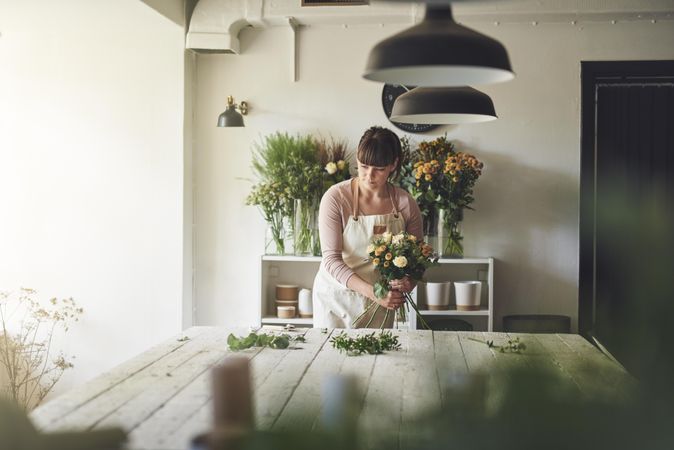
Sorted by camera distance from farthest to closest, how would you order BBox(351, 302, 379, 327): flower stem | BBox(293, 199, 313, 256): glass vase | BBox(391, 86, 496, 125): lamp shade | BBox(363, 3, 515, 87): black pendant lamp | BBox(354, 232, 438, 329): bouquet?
1. BBox(293, 199, 313, 256): glass vase
2. BBox(351, 302, 379, 327): flower stem
3. BBox(354, 232, 438, 329): bouquet
4. BBox(391, 86, 496, 125): lamp shade
5. BBox(363, 3, 515, 87): black pendant lamp

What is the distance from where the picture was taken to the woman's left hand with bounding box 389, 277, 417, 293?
3738mm

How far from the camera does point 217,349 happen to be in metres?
3.30

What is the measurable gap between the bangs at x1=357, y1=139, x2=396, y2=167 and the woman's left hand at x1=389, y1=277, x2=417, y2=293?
687mm

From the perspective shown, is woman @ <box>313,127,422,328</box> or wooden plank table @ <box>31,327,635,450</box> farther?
woman @ <box>313,127,422,328</box>

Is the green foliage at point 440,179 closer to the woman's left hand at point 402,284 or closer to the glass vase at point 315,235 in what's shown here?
the glass vase at point 315,235

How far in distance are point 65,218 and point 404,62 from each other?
14.2 ft

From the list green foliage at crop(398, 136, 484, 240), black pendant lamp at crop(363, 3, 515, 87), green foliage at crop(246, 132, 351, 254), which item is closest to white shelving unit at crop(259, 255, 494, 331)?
green foliage at crop(246, 132, 351, 254)

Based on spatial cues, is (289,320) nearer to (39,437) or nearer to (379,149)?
(379,149)

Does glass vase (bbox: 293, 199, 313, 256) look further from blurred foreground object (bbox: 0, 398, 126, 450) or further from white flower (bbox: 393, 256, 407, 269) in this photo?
blurred foreground object (bbox: 0, 398, 126, 450)

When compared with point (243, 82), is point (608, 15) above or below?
above

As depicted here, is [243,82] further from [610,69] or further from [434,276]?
[610,69]

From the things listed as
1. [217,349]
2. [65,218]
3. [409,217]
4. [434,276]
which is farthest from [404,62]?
[65,218]

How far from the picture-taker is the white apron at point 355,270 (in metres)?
4.28

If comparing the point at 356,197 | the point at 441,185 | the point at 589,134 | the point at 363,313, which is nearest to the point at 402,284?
the point at 363,313
